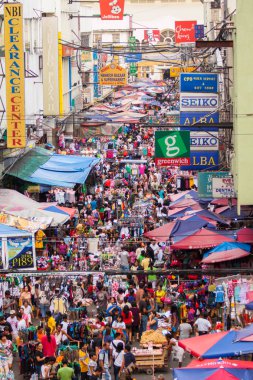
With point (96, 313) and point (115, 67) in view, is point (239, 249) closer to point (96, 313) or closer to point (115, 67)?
point (96, 313)

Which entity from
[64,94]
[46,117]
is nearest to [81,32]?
[64,94]

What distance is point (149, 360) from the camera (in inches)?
907

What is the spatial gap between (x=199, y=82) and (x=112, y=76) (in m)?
31.0

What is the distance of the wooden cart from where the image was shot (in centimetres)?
2298

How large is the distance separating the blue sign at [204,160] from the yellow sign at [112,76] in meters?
29.8

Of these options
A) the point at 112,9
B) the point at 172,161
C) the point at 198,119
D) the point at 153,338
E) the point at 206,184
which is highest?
the point at 112,9

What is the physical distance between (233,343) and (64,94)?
4162cm

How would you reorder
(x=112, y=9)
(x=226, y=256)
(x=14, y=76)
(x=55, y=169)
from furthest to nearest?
(x=112, y=9) < (x=55, y=169) < (x=14, y=76) < (x=226, y=256)

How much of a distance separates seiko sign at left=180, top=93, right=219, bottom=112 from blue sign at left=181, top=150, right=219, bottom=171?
3.74ft

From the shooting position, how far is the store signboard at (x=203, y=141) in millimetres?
31719

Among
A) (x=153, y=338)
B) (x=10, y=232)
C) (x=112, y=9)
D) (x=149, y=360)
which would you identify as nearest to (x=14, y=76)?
(x=10, y=232)

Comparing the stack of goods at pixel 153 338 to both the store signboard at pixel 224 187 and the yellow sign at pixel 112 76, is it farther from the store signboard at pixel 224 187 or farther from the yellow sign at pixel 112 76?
the yellow sign at pixel 112 76

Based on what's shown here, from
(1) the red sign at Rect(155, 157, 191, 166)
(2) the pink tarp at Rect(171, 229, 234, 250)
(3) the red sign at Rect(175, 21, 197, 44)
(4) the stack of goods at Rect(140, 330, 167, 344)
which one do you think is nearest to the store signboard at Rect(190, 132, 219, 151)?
(1) the red sign at Rect(155, 157, 191, 166)

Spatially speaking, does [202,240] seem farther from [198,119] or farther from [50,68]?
[50,68]
